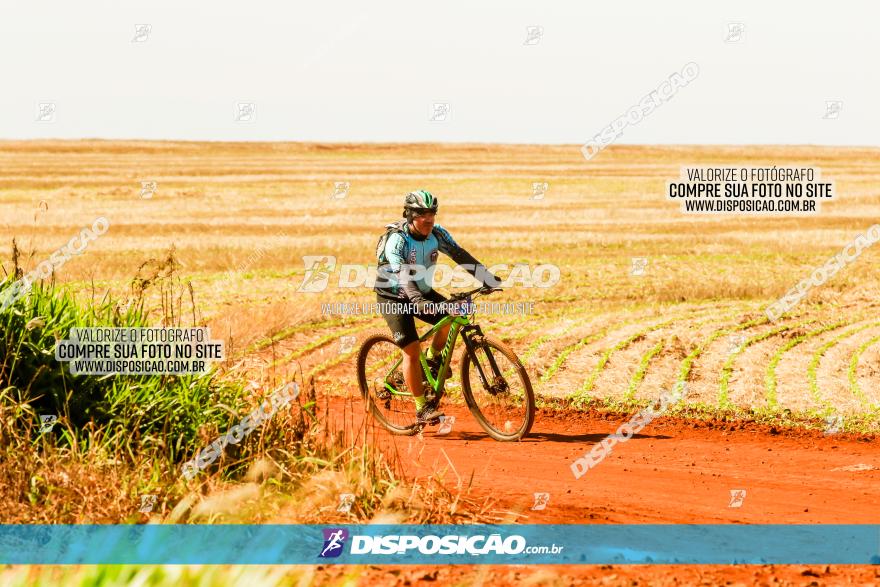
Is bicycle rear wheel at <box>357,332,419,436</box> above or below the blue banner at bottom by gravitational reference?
above

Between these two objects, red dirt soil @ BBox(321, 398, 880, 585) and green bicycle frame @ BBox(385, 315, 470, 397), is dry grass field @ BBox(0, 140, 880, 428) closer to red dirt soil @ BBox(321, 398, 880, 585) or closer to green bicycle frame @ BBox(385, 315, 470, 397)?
red dirt soil @ BBox(321, 398, 880, 585)

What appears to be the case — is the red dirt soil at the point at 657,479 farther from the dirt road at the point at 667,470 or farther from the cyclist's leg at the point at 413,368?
the cyclist's leg at the point at 413,368

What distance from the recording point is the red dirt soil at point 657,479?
698cm

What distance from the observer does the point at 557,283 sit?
24.2 meters

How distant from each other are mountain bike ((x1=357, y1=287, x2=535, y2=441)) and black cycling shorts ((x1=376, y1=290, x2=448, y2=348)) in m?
0.12

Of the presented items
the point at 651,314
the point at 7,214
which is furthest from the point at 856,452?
the point at 7,214

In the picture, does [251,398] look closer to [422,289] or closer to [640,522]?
[422,289]

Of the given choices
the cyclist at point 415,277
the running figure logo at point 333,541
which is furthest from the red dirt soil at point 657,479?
the cyclist at point 415,277

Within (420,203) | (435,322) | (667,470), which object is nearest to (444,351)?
(435,322)

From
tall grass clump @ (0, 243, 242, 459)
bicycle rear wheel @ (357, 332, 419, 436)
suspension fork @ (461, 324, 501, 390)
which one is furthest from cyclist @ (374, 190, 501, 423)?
tall grass clump @ (0, 243, 242, 459)

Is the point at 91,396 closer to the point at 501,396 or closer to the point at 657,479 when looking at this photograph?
the point at 501,396

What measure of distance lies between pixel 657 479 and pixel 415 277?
2.95m

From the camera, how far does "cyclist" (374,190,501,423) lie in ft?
35.0

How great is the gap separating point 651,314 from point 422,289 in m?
8.78
